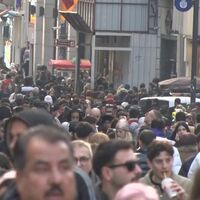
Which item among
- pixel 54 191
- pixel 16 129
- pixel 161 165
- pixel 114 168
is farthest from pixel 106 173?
pixel 161 165

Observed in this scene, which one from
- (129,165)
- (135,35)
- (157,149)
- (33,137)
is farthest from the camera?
(135,35)

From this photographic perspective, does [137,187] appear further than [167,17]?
No

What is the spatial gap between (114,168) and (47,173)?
74.4 inches

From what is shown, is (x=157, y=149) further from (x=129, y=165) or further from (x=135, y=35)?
(x=135, y=35)

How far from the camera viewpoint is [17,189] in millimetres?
5832

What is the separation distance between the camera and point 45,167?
5.39m

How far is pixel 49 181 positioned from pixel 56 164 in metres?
0.10

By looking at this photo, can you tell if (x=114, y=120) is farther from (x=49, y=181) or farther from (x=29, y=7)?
(x=29, y=7)

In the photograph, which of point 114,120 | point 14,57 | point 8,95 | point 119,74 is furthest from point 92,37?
point 14,57

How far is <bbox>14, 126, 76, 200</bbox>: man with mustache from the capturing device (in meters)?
5.34

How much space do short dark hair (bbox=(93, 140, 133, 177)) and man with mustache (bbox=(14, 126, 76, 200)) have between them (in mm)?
1854

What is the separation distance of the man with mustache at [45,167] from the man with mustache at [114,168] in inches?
59.2

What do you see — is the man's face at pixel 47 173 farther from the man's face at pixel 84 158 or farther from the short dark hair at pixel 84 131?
the short dark hair at pixel 84 131

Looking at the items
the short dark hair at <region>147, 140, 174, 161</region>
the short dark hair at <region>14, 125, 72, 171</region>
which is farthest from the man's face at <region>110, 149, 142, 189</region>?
the short dark hair at <region>147, 140, 174, 161</region>
